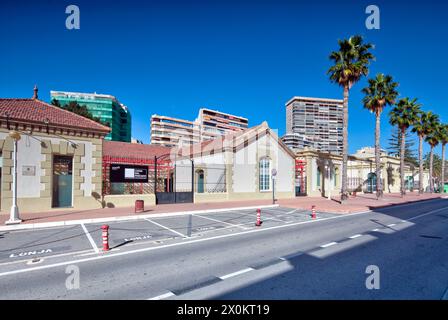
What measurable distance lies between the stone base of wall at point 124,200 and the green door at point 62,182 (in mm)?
2256

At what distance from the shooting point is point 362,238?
29.0 feet

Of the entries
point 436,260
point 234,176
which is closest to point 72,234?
point 436,260

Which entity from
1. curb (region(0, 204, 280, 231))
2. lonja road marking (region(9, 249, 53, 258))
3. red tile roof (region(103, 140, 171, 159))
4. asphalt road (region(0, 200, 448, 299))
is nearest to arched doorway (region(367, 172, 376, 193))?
asphalt road (region(0, 200, 448, 299))

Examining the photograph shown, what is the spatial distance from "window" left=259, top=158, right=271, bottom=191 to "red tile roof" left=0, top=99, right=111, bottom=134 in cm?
1493

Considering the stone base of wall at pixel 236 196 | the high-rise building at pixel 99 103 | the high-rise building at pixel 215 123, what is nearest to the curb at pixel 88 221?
the stone base of wall at pixel 236 196

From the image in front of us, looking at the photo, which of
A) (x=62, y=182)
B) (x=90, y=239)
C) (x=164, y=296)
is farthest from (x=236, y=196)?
(x=164, y=296)

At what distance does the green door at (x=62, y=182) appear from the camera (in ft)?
49.3

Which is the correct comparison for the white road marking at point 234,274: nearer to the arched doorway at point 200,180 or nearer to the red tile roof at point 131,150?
the arched doorway at point 200,180

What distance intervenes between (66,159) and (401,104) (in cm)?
3731

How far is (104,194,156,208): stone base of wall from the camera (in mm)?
16453

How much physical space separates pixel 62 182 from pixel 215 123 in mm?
92972

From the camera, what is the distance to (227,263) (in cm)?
621

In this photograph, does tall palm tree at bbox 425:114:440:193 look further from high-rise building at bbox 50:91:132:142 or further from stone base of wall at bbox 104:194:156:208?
high-rise building at bbox 50:91:132:142

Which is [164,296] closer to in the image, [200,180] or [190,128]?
[200,180]
